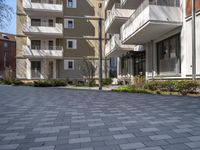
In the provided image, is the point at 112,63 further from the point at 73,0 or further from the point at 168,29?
the point at 168,29

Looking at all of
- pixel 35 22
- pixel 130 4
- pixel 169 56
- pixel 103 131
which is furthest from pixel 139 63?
pixel 35 22

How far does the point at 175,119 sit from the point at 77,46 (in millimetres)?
25911

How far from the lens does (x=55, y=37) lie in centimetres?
2906

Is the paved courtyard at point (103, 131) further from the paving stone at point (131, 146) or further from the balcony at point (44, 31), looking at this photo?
the balcony at point (44, 31)

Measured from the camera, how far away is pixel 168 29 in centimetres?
1302

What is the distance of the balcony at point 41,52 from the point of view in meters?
27.0

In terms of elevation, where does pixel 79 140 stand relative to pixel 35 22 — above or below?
below

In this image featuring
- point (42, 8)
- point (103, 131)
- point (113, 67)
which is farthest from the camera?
point (113, 67)

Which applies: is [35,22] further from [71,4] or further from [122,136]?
[122,136]

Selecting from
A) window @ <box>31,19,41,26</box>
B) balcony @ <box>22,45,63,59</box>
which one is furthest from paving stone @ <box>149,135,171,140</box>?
window @ <box>31,19,41,26</box>

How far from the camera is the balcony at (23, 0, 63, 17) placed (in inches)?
1062

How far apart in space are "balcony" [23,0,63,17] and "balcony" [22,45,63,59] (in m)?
4.63

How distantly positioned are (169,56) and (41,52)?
1824 centimetres

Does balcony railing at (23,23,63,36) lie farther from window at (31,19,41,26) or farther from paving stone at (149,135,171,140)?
paving stone at (149,135,171,140)
